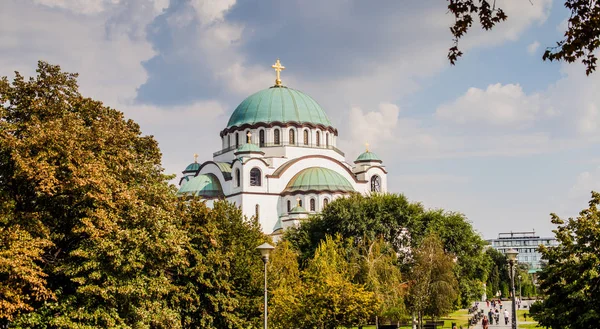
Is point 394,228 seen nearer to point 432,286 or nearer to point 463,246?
point 463,246

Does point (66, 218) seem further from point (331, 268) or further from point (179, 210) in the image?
point (331, 268)

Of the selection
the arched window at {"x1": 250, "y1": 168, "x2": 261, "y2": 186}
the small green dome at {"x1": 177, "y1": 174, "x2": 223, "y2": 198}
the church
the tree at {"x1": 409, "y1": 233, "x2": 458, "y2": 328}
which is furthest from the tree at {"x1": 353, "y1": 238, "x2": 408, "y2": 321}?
the small green dome at {"x1": 177, "y1": 174, "x2": 223, "y2": 198}

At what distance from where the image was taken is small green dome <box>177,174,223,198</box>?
203 feet

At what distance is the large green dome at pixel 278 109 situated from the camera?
208ft

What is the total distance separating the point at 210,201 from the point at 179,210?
36309 mm

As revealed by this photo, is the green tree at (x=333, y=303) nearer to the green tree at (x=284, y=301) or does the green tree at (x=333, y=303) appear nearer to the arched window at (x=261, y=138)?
the green tree at (x=284, y=301)

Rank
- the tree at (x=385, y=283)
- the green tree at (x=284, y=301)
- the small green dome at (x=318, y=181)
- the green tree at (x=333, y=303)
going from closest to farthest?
the green tree at (x=333, y=303) < the green tree at (x=284, y=301) < the tree at (x=385, y=283) < the small green dome at (x=318, y=181)

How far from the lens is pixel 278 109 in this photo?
6359 centimetres

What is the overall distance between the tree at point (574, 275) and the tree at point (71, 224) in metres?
11.0

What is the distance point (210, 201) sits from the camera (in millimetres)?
62031

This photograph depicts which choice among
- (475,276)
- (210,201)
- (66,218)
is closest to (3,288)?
(66,218)

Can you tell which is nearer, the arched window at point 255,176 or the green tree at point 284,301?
the green tree at point 284,301

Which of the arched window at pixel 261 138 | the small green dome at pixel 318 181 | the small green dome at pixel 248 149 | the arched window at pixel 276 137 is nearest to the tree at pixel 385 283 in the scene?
the small green dome at pixel 318 181

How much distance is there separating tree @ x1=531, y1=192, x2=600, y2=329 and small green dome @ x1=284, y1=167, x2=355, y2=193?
36.8 meters
